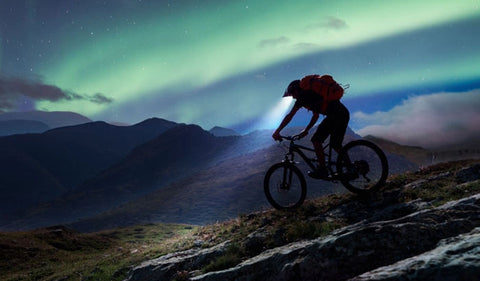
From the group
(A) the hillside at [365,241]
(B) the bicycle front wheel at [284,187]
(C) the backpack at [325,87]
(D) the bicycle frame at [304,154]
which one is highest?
(C) the backpack at [325,87]

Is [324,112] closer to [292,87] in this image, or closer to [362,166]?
[292,87]

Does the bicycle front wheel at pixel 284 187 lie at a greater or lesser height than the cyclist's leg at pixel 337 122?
lesser

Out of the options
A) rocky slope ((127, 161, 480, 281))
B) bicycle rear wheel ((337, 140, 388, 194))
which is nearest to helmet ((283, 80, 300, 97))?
bicycle rear wheel ((337, 140, 388, 194))

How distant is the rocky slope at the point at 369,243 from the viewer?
505 cm

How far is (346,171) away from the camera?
10.8 m

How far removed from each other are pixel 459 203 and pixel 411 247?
2059mm

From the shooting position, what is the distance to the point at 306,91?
10672 mm

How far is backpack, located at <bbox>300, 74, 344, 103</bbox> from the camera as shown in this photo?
1040cm

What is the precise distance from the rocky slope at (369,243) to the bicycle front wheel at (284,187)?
0.45 m

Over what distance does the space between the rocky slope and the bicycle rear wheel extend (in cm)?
47

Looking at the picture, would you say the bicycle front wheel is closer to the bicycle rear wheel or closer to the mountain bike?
the mountain bike

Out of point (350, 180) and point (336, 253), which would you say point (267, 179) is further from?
point (336, 253)

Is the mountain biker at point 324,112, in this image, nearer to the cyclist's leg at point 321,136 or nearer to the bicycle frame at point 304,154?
the cyclist's leg at point 321,136

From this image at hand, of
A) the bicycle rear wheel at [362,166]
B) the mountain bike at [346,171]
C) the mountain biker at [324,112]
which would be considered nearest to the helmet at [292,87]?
the mountain biker at [324,112]
